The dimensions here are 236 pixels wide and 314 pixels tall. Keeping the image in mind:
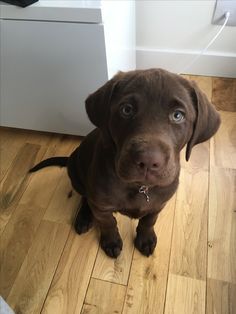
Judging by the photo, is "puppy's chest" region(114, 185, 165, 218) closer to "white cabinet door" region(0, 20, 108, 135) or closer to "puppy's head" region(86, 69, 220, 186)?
"puppy's head" region(86, 69, 220, 186)

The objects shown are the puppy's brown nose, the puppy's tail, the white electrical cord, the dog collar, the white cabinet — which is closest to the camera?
the puppy's brown nose

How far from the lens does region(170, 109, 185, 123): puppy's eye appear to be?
39.9 inches

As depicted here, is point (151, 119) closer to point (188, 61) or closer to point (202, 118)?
point (202, 118)

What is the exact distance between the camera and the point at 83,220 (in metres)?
1.69

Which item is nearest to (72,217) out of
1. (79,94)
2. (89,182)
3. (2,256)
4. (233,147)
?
(2,256)

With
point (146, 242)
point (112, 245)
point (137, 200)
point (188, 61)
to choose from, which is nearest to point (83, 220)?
point (112, 245)

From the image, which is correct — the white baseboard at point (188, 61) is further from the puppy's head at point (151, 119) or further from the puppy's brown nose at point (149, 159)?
the puppy's brown nose at point (149, 159)

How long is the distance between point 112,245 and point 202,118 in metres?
0.79

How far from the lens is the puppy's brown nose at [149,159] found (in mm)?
941

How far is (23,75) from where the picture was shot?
1.74m

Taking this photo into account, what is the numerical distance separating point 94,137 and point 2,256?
75cm

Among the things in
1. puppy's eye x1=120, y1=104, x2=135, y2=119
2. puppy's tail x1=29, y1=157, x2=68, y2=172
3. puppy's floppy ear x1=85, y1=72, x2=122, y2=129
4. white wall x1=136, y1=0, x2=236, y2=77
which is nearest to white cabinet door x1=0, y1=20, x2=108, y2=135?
puppy's tail x1=29, y1=157, x2=68, y2=172

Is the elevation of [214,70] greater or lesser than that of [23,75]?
lesser

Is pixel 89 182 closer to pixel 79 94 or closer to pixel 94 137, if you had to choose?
pixel 94 137
